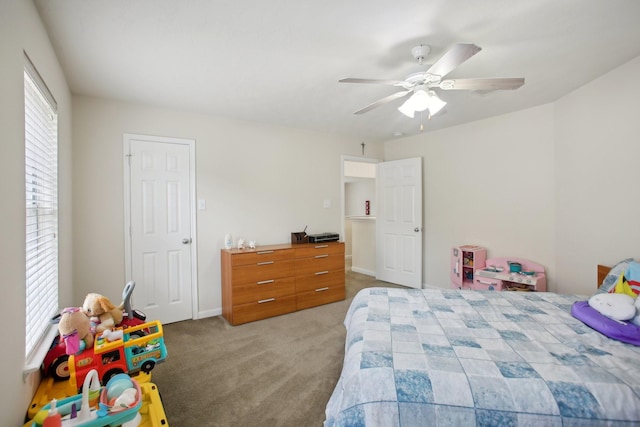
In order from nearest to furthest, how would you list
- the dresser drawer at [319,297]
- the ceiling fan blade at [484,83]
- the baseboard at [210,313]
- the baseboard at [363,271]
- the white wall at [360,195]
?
the ceiling fan blade at [484,83]
the baseboard at [210,313]
the dresser drawer at [319,297]
the baseboard at [363,271]
the white wall at [360,195]

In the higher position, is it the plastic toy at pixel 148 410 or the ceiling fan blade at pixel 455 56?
the ceiling fan blade at pixel 455 56

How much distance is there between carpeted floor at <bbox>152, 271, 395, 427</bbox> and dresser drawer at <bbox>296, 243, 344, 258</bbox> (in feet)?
2.45

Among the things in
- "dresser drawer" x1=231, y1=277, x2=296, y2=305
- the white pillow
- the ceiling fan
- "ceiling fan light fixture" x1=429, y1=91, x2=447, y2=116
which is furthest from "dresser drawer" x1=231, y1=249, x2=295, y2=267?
the white pillow

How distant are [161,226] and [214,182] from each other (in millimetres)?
753

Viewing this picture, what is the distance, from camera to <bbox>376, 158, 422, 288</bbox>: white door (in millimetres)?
4199

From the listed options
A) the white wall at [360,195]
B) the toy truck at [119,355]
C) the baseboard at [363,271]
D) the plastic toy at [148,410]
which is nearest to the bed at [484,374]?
the plastic toy at [148,410]

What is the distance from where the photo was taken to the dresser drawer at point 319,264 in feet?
11.5

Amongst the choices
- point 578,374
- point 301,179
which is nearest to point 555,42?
point 578,374

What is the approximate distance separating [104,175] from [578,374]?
12.4ft

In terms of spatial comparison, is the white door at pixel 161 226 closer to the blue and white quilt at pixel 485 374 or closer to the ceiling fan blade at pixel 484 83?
the blue and white quilt at pixel 485 374

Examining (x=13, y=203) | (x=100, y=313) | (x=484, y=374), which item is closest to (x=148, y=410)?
(x=100, y=313)

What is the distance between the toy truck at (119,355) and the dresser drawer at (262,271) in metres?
1.23

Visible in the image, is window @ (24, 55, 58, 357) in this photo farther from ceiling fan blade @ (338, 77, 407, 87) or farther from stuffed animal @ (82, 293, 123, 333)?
ceiling fan blade @ (338, 77, 407, 87)

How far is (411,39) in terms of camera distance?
1.82 meters
